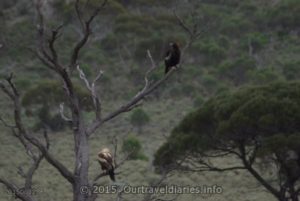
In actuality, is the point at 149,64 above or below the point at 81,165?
above

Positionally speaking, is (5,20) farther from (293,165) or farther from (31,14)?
(293,165)

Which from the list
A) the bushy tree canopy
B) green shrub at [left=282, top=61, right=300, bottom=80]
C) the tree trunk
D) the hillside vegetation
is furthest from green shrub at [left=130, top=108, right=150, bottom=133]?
the tree trunk

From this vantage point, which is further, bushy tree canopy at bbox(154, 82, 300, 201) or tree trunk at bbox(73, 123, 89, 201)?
bushy tree canopy at bbox(154, 82, 300, 201)

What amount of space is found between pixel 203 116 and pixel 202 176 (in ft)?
11.8

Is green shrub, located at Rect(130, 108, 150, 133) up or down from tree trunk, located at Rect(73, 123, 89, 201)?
up

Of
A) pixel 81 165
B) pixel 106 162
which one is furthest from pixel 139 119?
pixel 81 165

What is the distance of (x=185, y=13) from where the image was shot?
32.0 m

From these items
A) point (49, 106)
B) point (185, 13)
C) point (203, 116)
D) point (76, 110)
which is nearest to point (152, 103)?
point (49, 106)

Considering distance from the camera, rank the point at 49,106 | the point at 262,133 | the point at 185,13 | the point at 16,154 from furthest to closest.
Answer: the point at 185,13 → the point at 49,106 → the point at 16,154 → the point at 262,133

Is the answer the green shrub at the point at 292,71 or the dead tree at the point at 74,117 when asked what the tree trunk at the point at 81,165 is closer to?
the dead tree at the point at 74,117

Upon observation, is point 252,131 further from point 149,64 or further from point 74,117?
point 149,64

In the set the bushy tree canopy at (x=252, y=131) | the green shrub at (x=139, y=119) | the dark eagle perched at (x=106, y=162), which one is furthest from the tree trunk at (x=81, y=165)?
the green shrub at (x=139, y=119)

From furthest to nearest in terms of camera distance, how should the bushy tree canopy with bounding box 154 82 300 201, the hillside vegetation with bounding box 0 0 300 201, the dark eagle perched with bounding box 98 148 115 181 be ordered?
1. the hillside vegetation with bounding box 0 0 300 201
2. the bushy tree canopy with bounding box 154 82 300 201
3. the dark eagle perched with bounding box 98 148 115 181

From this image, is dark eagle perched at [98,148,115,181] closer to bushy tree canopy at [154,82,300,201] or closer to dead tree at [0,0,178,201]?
dead tree at [0,0,178,201]
